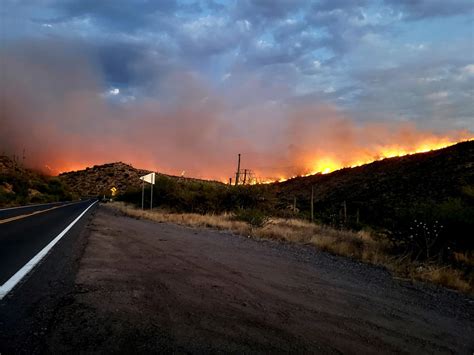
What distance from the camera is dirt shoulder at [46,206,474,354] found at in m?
4.17

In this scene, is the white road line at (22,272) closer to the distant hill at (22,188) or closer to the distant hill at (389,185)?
the distant hill at (389,185)

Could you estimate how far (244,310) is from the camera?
5320mm

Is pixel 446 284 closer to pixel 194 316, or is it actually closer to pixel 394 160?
pixel 194 316

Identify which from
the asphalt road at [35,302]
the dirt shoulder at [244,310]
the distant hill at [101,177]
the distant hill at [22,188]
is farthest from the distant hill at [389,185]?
the distant hill at [101,177]

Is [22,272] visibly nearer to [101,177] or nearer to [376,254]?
[376,254]

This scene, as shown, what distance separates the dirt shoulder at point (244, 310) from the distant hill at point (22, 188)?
34.9 m

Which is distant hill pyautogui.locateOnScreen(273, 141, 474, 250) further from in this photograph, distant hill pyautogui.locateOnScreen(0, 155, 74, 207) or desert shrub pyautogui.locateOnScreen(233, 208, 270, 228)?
distant hill pyautogui.locateOnScreen(0, 155, 74, 207)

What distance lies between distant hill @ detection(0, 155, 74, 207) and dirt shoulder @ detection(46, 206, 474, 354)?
34.9 metres

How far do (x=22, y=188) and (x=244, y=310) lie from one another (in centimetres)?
5489

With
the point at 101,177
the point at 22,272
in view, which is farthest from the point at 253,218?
the point at 101,177

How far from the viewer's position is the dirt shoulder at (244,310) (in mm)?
4168

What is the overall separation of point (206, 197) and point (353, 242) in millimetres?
17503

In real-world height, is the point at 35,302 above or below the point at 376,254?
above

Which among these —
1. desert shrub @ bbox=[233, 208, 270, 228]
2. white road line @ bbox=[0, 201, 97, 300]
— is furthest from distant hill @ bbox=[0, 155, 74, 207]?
white road line @ bbox=[0, 201, 97, 300]
